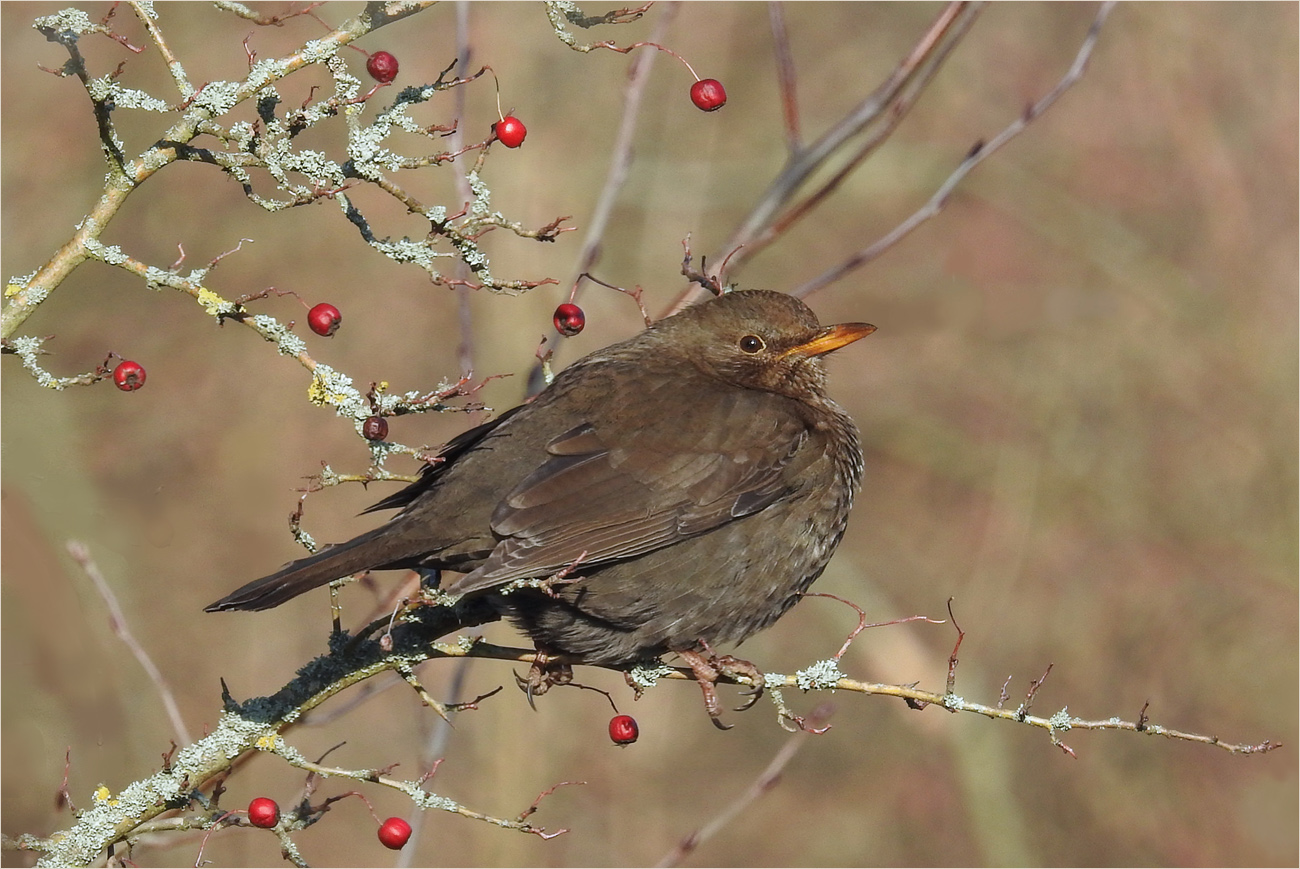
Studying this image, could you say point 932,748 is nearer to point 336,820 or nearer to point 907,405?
point 907,405

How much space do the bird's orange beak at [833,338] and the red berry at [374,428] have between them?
2.06m

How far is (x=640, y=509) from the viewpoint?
4070 millimetres

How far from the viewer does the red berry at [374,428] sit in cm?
286

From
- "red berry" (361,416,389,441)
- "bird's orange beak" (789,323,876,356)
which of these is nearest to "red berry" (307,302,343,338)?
"red berry" (361,416,389,441)

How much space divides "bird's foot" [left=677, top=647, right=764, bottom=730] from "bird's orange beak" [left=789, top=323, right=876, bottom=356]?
1208 millimetres

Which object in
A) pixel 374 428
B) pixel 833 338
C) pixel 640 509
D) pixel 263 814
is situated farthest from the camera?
pixel 833 338

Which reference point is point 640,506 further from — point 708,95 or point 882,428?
point 882,428

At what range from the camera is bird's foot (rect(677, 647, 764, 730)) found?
3871 mm

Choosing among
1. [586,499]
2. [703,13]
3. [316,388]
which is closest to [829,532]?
[586,499]

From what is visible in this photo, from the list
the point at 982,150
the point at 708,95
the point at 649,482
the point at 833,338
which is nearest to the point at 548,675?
the point at 649,482

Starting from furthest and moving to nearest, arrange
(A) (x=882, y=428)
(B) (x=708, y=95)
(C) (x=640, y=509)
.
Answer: (A) (x=882, y=428)
(C) (x=640, y=509)
(B) (x=708, y=95)

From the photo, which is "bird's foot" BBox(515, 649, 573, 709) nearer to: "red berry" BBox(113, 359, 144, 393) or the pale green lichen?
the pale green lichen

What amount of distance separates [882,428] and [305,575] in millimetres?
7193

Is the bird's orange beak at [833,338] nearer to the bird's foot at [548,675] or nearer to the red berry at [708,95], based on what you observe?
the red berry at [708,95]
